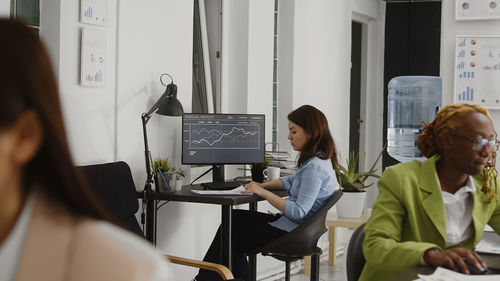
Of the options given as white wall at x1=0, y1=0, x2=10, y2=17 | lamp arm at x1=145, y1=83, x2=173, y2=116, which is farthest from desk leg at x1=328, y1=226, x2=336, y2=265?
white wall at x1=0, y1=0, x2=10, y2=17

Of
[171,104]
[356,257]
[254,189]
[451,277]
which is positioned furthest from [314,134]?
[451,277]

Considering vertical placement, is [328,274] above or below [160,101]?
below

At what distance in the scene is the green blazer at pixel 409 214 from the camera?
5.98ft

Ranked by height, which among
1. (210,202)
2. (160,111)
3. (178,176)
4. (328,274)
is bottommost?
(328,274)

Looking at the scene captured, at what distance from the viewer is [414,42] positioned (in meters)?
7.11

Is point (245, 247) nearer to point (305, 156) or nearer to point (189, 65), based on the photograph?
point (305, 156)

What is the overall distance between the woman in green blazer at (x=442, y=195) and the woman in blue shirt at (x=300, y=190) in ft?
4.87

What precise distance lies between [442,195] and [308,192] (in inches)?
61.6

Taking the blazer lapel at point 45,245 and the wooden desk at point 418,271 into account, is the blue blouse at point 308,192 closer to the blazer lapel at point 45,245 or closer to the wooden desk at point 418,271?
the wooden desk at point 418,271

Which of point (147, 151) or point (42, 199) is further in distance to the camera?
point (147, 151)

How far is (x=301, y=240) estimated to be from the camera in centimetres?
338

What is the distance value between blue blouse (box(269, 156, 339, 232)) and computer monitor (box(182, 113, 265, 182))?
559 millimetres

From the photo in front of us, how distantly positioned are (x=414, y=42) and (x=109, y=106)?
15.0ft

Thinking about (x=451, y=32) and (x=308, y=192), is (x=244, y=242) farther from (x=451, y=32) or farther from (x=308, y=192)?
(x=451, y=32)
